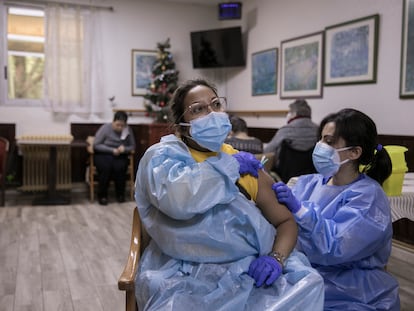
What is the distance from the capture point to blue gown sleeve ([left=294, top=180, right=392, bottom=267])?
1518mm

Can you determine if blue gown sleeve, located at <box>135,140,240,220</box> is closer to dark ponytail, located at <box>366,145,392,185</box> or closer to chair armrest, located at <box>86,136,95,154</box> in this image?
dark ponytail, located at <box>366,145,392,185</box>

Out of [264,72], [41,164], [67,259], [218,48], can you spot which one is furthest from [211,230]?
[218,48]

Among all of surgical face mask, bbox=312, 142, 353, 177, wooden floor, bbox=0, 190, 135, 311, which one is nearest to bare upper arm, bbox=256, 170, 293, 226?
surgical face mask, bbox=312, 142, 353, 177

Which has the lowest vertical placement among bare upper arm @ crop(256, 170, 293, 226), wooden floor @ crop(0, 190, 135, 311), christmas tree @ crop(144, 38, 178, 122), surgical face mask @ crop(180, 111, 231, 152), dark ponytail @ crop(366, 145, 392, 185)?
wooden floor @ crop(0, 190, 135, 311)

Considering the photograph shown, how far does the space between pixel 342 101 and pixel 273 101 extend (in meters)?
1.33

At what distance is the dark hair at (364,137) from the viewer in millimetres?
1691

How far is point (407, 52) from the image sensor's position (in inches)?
144

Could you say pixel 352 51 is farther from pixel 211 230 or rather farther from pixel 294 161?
pixel 211 230

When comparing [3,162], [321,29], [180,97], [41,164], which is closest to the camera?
[180,97]

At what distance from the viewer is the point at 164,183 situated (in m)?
1.27

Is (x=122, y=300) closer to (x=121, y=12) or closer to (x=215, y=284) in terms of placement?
(x=215, y=284)

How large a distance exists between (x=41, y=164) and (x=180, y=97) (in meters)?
4.77

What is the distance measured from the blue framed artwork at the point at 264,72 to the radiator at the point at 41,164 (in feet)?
8.48

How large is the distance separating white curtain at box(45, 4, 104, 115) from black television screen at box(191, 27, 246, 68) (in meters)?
1.39
